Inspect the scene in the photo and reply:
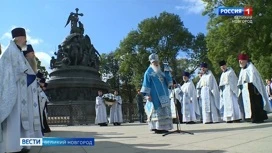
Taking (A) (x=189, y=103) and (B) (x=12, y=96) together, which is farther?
(A) (x=189, y=103)

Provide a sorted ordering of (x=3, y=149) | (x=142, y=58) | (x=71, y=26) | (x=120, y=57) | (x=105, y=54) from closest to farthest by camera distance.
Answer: (x=3, y=149), (x=71, y=26), (x=142, y=58), (x=120, y=57), (x=105, y=54)

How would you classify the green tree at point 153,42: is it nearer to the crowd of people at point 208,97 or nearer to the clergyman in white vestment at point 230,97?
the crowd of people at point 208,97

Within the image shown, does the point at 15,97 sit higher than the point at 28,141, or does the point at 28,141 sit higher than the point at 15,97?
the point at 15,97

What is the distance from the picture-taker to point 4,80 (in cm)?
580

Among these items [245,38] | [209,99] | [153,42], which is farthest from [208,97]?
[153,42]

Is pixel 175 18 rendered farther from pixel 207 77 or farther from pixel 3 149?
pixel 3 149

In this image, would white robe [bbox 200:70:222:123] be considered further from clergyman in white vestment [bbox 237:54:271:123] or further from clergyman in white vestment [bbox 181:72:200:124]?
clergyman in white vestment [bbox 237:54:271:123]

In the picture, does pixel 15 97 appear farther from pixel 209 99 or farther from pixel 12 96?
pixel 209 99

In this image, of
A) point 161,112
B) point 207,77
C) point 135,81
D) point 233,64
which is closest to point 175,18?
point 135,81

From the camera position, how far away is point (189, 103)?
1600 cm

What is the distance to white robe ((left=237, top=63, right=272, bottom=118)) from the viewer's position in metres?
11.3

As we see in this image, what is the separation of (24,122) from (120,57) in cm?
5303

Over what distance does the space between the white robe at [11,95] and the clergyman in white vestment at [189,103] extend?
34.6ft

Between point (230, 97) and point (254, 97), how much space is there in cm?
170
